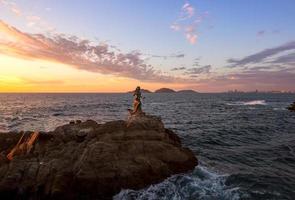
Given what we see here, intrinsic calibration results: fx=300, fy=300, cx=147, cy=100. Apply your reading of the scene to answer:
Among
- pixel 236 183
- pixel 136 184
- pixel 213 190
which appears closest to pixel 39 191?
pixel 136 184

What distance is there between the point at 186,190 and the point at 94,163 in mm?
6141

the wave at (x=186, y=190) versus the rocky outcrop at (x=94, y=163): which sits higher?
the rocky outcrop at (x=94, y=163)

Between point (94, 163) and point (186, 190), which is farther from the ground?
point (94, 163)

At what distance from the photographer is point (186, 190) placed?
63.3 ft

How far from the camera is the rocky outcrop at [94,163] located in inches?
688

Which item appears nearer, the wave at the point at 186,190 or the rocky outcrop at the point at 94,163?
the rocky outcrop at the point at 94,163

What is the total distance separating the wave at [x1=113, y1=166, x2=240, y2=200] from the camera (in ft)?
59.3

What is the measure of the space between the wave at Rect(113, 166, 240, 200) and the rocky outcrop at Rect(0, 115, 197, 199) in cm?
47

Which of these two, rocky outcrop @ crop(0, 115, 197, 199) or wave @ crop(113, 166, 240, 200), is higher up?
rocky outcrop @ crop(0, 115, 197, 199)

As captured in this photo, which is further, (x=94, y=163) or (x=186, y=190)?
(x=186, y=190)

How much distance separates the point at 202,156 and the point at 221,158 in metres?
1.79

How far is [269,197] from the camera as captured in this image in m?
18.6

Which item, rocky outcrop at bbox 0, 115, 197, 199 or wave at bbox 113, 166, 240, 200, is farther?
wave at bbox 113, 166, 240, 200

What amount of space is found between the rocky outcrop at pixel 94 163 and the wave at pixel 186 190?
0.47m
